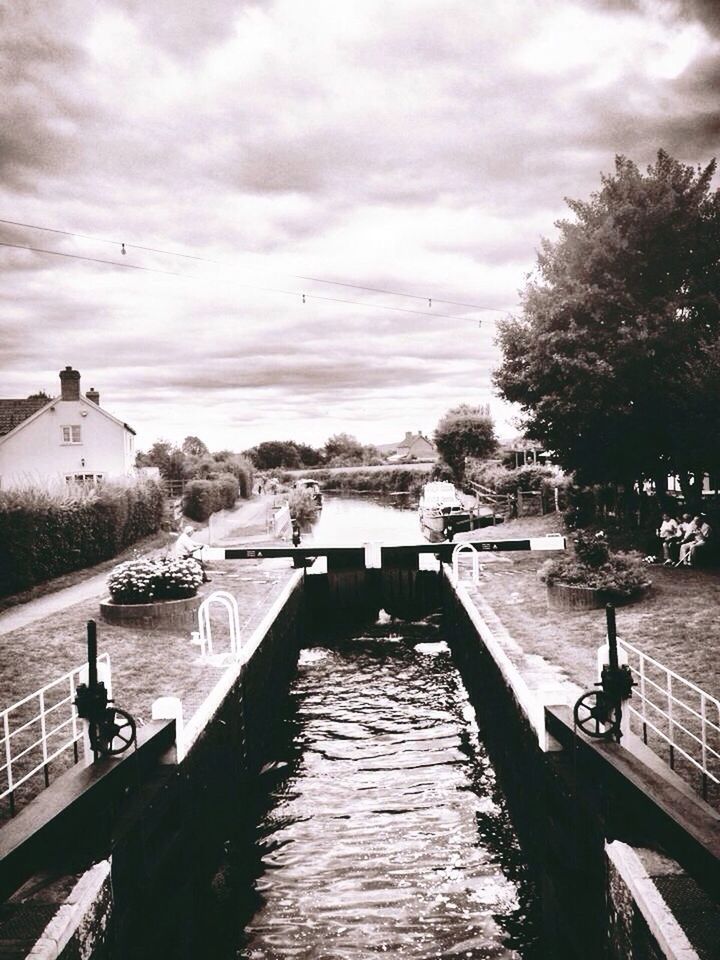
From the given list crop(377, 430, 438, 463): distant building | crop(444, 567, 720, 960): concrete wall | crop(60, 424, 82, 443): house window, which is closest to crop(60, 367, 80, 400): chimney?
crop(60, 424, 82, 443): house window

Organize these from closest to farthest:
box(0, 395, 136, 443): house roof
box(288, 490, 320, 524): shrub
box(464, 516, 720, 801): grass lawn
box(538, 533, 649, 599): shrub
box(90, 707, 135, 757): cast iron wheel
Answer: box(90, 707, 135, 757): cast iron wheel < box(464, 516, 720, 801): grass lawn < box(538, 533, 649, 599): shrub < box(0, 395, 136, 443): house roof < box(288, 490, 320, 524): shrub

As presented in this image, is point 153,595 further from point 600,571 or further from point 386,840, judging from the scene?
point 600,571

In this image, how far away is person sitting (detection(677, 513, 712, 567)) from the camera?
15.3 meters

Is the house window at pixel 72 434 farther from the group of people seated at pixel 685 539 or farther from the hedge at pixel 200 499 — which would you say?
the group of people seated at pixel 685 539

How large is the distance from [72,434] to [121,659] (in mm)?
29284

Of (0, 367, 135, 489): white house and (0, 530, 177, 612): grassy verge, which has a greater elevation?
(0, 367, 135, 489): white house

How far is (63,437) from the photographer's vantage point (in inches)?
1457

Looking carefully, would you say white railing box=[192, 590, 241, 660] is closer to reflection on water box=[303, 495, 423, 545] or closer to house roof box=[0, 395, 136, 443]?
reflection on water box=[303, 495, 423, 545]

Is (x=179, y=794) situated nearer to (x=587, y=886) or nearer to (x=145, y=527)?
(x=587, y=886)

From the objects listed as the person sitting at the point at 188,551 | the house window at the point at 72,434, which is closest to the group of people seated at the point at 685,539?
the person sitting at the point at 188,551

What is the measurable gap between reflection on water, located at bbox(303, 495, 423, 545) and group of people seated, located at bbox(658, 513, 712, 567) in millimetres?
15915

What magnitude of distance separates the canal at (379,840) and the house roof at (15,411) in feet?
94.6

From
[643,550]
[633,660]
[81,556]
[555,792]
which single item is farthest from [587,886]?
[81,556]

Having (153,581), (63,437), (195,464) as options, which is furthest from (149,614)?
(195,464)
